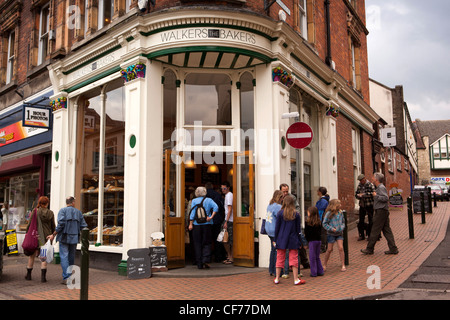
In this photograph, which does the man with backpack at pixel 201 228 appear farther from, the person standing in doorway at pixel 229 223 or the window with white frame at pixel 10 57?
the window with white frame at pixel 10 57

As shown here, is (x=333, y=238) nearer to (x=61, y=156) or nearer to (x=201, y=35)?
(x=201, y=35)

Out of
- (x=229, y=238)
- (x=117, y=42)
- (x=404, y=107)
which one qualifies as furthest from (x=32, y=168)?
(x=404, y=107)

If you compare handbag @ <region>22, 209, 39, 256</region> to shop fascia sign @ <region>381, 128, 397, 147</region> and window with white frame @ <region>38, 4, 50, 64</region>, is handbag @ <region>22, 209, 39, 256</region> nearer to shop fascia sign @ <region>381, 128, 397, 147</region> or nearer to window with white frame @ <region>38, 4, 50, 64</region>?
window with white frame @ <region>38, 4, 50, 64</region>

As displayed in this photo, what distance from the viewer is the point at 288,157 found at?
998 centimetres

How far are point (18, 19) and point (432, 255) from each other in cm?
1617

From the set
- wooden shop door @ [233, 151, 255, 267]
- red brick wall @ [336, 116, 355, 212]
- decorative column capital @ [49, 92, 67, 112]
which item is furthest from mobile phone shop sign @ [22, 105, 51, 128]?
red brick wall @ [336, 116, 355, 212]

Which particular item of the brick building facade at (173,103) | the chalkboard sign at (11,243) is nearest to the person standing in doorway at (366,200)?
the brick building facade at (173,103)

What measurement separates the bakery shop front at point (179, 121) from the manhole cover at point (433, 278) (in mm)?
3126

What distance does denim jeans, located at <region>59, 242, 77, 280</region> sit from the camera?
328 inches

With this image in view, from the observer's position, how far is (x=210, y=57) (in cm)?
930

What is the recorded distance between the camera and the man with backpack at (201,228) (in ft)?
29.5

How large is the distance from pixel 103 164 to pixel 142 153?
6.87ft

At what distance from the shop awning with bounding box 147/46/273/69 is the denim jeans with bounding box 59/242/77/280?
4424 millimetres

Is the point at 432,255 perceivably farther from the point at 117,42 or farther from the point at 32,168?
the point at 32,168
